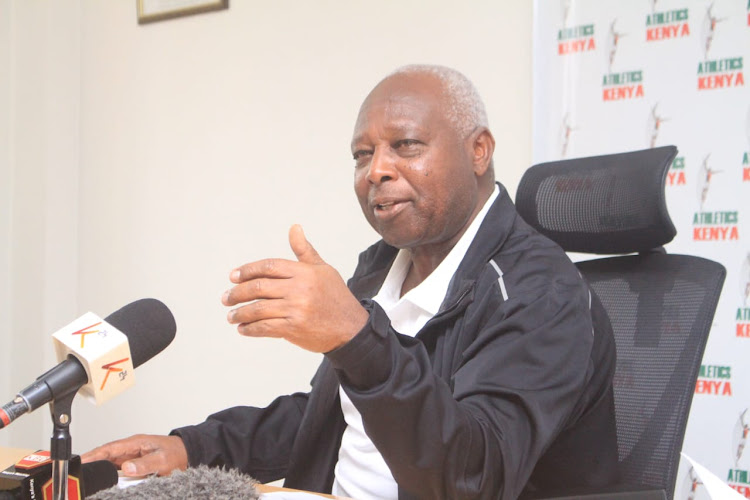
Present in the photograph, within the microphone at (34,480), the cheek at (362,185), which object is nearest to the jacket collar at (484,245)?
the cheek at (362,185)

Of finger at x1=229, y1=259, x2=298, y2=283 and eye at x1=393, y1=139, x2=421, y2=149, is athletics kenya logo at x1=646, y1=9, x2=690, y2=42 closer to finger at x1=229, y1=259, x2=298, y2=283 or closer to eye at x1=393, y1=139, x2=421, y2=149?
Answer: eye at x1=393, y1=139, x2=421, y2=149

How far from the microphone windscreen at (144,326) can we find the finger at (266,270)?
15 centimetres

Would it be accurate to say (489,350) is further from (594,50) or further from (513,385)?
(594,50)

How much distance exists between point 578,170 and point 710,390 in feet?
2.85

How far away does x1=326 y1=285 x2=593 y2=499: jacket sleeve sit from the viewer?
3.06ft

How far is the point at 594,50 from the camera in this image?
7.20 ft

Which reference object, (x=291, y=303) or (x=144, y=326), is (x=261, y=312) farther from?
(x=144, y=326)

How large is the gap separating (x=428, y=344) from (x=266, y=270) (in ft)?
1.74

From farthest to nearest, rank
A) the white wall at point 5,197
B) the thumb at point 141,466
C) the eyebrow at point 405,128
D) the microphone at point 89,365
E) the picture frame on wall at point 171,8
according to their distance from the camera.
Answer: the white wall at point 5,197 → the picture frame on wall at point 171,8 → the eyebrow at point 405,128 → the thumb at point 141,466 → the microphone at point 89,365

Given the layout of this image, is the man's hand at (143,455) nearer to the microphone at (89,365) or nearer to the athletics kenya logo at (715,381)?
the microphone at (89,365)

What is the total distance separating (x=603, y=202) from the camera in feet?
4.83

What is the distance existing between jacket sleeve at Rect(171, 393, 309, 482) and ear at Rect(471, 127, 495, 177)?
61cm

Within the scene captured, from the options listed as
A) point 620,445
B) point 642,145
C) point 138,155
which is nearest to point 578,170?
point 620,445

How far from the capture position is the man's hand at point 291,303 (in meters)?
0.85
